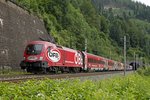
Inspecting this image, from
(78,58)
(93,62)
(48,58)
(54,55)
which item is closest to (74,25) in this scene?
(93,62)

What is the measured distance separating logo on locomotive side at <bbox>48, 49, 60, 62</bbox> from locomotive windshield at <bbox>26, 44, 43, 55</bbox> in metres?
1.15

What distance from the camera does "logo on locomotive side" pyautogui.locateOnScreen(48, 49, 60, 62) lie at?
33681mm

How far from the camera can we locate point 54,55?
3453 cm

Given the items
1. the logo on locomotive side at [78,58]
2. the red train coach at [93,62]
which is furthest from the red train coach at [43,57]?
the red train coach at [93,62]

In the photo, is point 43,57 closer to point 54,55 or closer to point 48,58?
point 48,58

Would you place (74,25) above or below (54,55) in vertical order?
above

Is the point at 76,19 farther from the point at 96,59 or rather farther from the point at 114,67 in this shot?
the point at 96,59

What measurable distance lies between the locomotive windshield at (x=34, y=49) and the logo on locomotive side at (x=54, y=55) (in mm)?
1146

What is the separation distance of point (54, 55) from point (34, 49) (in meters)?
2.33

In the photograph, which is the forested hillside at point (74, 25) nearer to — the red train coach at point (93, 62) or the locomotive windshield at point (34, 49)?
the red train coach at point (93, 62)

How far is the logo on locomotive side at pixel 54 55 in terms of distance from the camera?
33681 millimetres

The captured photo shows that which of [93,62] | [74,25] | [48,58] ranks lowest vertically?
[48,58]

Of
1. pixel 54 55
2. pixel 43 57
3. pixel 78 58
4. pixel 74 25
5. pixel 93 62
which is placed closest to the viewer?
pixel 43 57

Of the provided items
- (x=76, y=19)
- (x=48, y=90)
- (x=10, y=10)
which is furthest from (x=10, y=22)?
(x=76, y=19)
